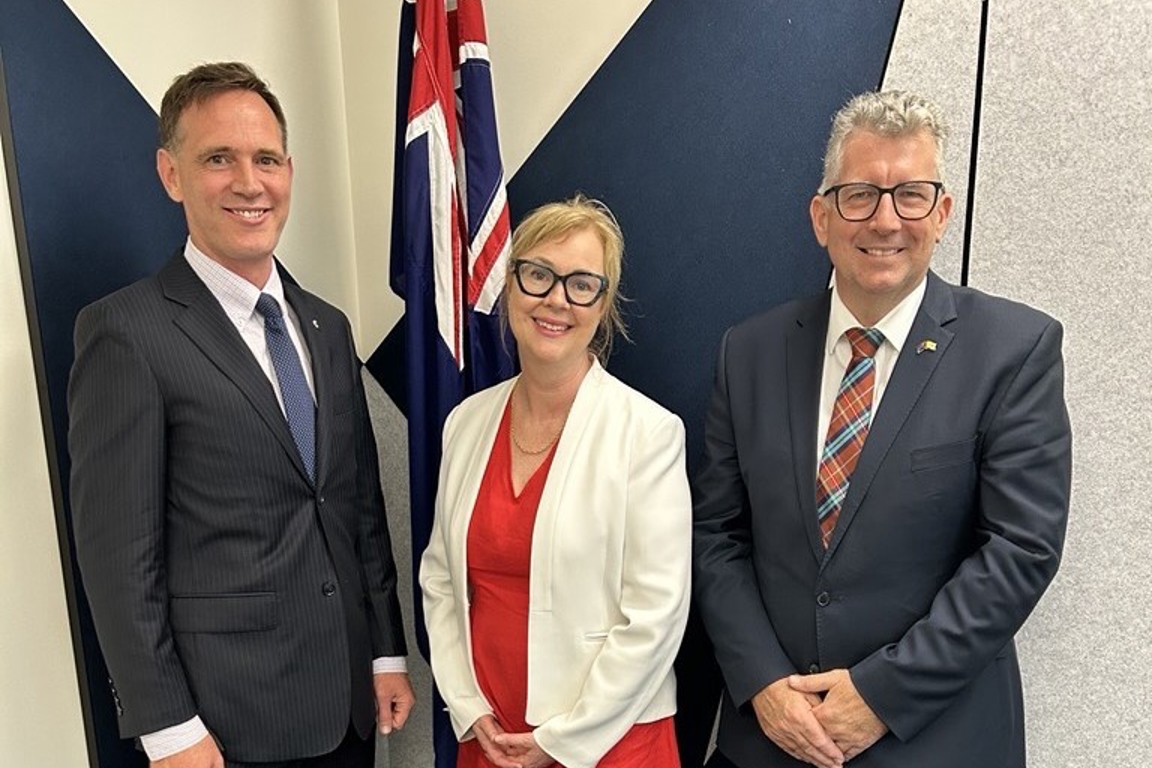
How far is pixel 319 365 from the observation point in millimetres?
1693

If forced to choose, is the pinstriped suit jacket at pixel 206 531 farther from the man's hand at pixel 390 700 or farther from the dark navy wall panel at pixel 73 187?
the dark navy wall panel at pixel 73 187

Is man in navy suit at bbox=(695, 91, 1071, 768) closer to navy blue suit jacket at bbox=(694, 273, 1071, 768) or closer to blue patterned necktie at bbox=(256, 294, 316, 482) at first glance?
navy blue suit jacket at bbox=(694, 273, 1071, 768)

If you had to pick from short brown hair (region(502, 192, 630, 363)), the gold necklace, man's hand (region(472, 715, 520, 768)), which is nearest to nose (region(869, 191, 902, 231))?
short brown hair (region(502, 192, 630, 363))

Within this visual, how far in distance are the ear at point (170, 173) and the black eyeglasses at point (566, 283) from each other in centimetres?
62

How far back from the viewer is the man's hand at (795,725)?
1.52 metres

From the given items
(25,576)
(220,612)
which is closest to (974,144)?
(220,612)

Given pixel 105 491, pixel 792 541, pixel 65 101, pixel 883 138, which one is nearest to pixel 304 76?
pixel 65 101

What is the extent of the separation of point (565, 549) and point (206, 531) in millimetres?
607

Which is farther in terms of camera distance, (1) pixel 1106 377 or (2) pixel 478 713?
(1) pixel 1106 377

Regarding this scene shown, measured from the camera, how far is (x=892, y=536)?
4.91ft

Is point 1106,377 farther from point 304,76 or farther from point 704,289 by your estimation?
point 304,76

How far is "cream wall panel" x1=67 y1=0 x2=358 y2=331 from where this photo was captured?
6.27ft

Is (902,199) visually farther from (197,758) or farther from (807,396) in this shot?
(197,758)

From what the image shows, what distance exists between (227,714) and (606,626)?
2.19 ft
